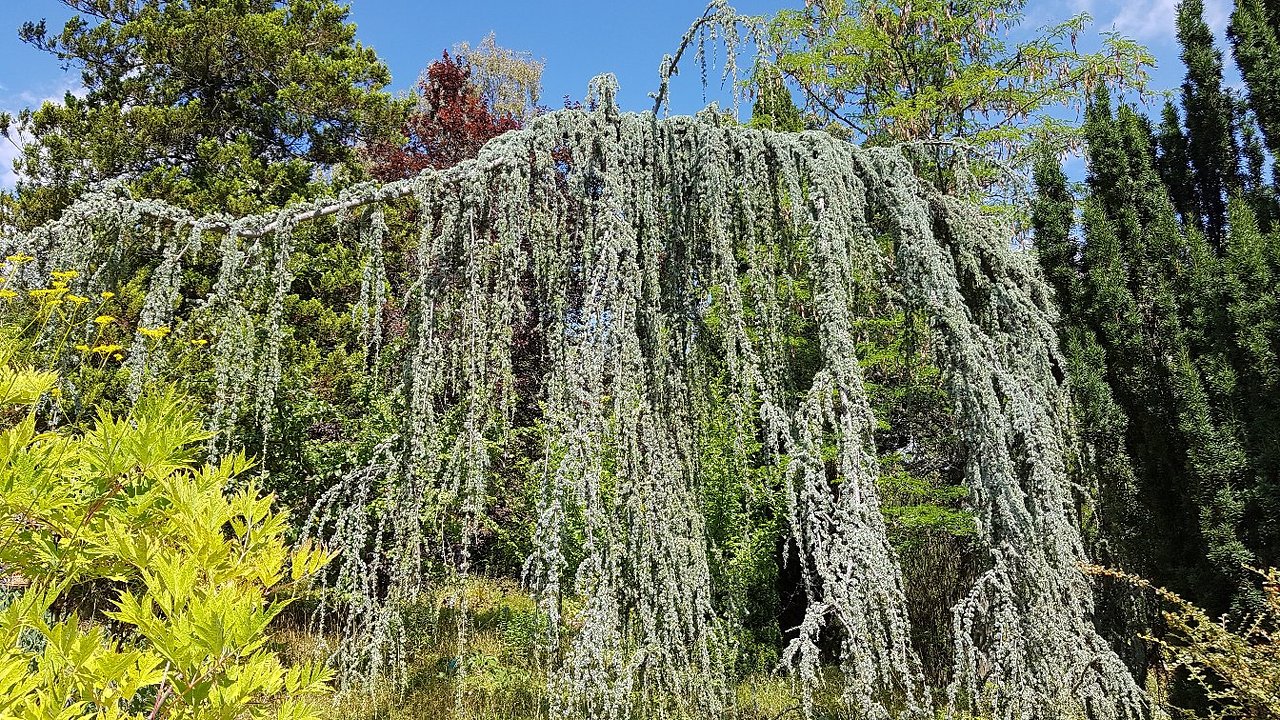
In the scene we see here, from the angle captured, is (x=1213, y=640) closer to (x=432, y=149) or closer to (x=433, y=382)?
(x=433, y=382)

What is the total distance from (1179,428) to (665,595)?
9.58 feet

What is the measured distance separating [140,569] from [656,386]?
57.2 inches

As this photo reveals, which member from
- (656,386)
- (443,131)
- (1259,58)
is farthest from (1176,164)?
(443,131)

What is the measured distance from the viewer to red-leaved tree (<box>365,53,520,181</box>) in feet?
26.6

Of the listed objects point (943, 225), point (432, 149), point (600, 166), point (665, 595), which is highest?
point (432, 149)

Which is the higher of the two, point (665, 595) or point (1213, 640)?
point (665, 595)

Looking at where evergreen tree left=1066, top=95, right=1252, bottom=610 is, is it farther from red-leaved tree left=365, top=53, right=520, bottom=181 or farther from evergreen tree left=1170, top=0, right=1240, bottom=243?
red-leaved tree left=365, top=53, right=520, bottom=181

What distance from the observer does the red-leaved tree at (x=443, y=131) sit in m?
8.09

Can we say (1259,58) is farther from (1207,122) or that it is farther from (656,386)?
(656,386)

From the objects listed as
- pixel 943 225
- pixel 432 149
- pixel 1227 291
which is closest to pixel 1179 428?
pixel 1227 291

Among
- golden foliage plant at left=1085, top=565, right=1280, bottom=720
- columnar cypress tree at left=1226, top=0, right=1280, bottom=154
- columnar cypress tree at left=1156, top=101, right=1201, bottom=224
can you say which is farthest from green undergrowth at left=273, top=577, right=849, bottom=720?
columnar cypress tree at left=1226, top=0, right=1280, bottom=154

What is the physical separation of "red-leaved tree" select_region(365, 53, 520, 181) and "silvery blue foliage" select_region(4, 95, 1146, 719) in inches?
237

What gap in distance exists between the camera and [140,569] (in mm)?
1430

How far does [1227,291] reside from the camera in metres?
3.17
